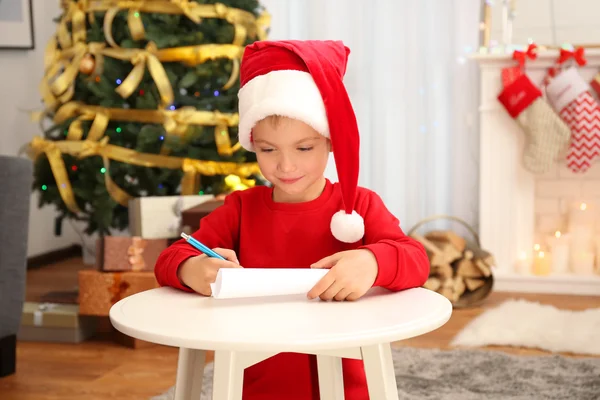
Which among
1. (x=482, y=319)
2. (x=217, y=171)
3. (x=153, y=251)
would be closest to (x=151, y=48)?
(x=217, y=171)

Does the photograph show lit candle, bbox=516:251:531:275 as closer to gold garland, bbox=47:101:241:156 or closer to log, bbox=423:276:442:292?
log, bbox=423:276:442:292

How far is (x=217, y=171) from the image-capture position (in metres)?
2.83

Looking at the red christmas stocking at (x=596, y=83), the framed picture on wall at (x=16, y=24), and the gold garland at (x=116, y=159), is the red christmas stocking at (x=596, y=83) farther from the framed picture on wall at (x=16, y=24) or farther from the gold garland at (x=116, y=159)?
the framed picture on wall at (x=16, y=24)

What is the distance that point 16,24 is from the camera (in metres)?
4.10

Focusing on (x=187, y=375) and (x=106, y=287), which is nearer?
(x=187, y=375)

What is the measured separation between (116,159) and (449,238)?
1.53m

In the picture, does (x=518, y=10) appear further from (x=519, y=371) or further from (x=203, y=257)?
(x=203, y=257)

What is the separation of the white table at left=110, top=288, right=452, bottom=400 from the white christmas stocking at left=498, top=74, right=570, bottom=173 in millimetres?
2360

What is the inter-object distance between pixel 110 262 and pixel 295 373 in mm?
1532

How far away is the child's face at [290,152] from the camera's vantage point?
122cm

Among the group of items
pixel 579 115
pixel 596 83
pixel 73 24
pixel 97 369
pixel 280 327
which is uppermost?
pixel 73 24

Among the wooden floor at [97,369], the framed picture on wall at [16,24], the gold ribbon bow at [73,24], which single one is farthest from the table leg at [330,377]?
the framed picture on wall at [16,24]

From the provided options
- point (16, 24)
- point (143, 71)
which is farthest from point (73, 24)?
point (16, 24)

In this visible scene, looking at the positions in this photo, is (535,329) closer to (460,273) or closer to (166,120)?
(460,273)
